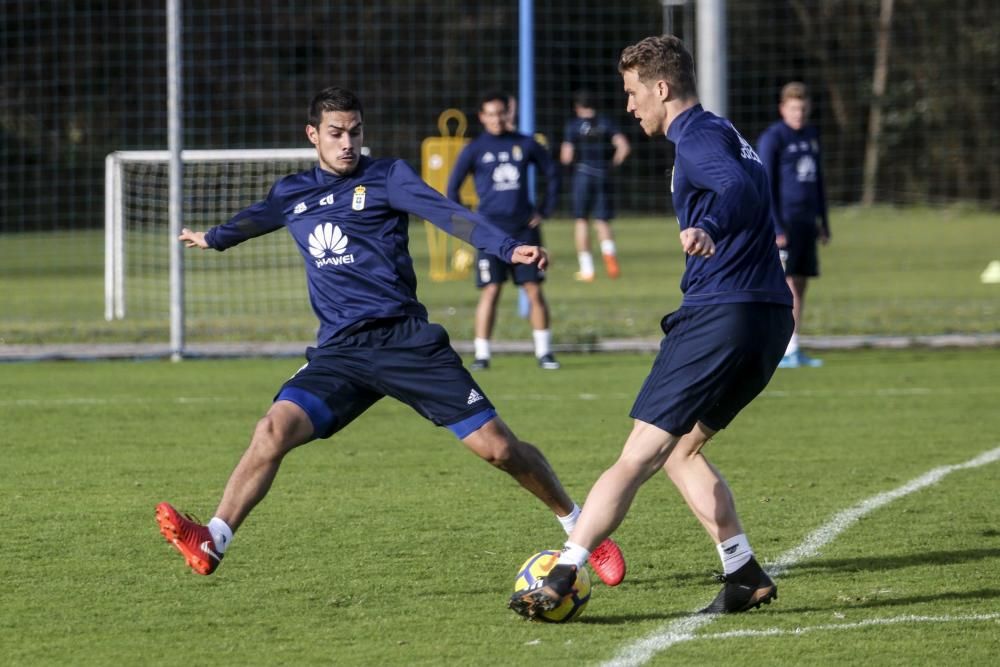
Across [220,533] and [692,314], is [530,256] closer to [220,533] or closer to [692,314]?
[692,314]

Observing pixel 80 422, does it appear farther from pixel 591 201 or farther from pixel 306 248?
pixel 591 201

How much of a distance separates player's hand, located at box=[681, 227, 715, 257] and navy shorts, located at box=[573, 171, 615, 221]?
16975mm

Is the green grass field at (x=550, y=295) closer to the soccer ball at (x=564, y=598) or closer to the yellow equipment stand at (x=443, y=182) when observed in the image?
the yellow equipment stand at (x=443, y=182)

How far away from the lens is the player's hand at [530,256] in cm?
524

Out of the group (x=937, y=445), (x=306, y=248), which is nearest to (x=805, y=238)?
(x=937, y=445)

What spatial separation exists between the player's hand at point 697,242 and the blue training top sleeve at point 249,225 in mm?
1975

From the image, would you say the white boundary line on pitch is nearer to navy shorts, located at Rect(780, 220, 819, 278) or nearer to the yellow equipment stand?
navy shorts, located at Rect(780, 220, 819, 278)

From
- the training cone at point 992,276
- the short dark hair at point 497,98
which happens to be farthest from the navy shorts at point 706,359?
the training cone at point 992,276

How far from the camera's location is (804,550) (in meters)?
6.30

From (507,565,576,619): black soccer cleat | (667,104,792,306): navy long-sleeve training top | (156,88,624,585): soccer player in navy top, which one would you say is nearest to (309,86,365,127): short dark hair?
(156,88,624,585): soccer player in navy top

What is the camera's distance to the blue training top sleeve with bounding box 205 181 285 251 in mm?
6059

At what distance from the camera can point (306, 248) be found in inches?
233

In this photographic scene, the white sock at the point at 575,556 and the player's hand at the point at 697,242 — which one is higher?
the player's hand at the point at 697,242

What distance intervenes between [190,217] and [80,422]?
10.4 m
